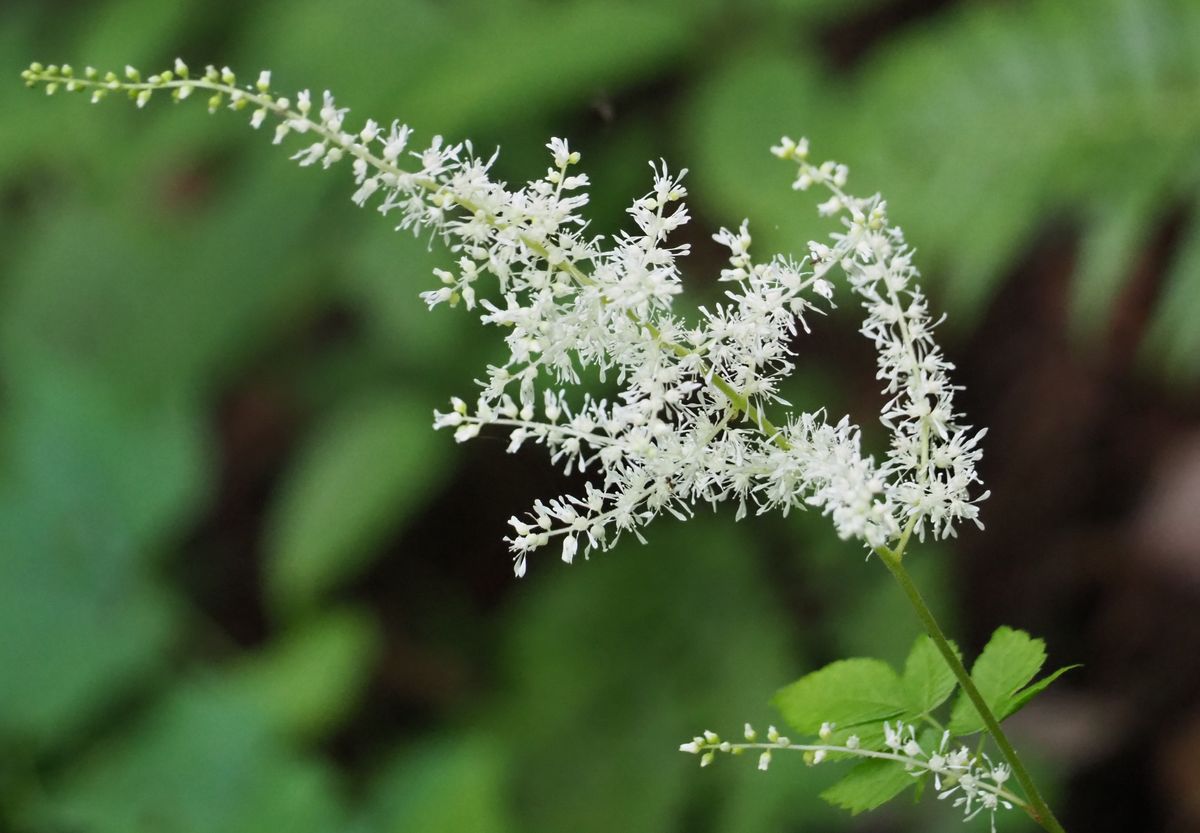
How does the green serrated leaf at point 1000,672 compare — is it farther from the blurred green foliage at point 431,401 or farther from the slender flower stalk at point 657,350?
the blurred green foliage at point 431,401

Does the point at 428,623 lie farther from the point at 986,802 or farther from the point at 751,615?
the point at 986,802

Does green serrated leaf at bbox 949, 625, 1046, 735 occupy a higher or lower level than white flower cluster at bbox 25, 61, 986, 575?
lower

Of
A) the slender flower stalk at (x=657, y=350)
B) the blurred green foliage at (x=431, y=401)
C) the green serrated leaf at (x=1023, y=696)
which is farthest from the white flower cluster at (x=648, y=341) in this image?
the blurred green foliage at (x=431, y=401)

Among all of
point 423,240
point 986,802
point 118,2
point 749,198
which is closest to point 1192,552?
point 749,198

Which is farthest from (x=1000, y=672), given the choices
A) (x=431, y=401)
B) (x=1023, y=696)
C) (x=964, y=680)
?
(x=431, y=401)

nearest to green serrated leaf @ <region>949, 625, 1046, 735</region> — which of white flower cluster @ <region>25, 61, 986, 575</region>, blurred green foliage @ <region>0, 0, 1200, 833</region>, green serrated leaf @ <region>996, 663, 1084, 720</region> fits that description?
green serrated leaf @ <region>996, 663, 1084, 720</region>

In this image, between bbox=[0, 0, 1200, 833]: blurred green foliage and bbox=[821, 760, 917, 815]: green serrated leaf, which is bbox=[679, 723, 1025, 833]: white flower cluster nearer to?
bbox=[821, 760, 917, 815]: green serrated leaf
